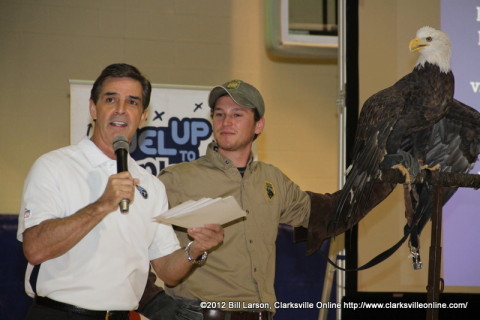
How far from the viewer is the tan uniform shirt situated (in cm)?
259

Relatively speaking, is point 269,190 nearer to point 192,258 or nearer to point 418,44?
point 192,258

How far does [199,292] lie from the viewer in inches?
101

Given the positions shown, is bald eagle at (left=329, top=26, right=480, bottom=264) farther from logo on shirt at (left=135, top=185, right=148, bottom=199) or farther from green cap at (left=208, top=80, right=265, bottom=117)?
logo on shirt at (left=135, top=185, right=148, bottom=199)

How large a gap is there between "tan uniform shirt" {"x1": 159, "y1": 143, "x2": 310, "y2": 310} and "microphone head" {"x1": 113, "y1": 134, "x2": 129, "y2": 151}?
25.1 inches

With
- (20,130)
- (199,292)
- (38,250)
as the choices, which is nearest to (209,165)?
(199,292)

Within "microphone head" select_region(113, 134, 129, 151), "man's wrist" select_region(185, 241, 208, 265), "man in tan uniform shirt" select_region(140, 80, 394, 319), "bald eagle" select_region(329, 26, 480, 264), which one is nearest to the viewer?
"microphone head" select_region(113, 134, 129, 151)

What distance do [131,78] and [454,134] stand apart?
1423mm

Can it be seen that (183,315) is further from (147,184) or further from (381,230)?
(381,230)

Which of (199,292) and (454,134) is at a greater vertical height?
(454,134)

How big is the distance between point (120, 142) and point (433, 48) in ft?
4.74

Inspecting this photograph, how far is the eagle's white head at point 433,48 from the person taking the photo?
110 inches

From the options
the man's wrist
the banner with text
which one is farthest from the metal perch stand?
the banner with text

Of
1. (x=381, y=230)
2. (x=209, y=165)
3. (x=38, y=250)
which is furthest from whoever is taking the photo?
(x=381, y=230)

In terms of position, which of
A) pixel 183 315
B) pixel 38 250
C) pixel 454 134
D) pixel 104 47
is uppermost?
pixel 104 47
